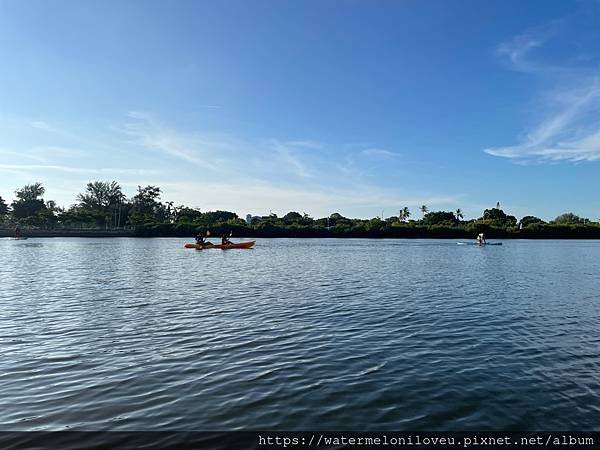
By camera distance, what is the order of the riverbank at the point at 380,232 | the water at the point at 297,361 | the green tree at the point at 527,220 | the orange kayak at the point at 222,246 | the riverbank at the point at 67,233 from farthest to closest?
the green tree at the point at 527,220 → the riverbank at the point at 380,232 → the riverbank at the point at 67,233 → the orange kayak at the point at 222,246 → the water at the point at 297,361

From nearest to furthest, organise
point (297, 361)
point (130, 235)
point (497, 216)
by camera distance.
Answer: point (297, 361) → point (130, 235) → point (497, 216)

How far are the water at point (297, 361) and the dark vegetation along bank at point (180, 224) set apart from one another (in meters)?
121

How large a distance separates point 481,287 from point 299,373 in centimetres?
1888

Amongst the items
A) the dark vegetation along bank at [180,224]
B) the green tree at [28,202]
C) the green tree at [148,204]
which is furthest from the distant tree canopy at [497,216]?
the green tree at [28,202]

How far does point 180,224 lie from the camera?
14050 centimetres

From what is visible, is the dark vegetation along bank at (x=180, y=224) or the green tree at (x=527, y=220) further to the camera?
the green tree at (x=527, y=220)

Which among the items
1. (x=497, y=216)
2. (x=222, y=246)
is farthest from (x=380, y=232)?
(x=222, y=246)

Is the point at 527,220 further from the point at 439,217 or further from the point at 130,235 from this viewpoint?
the point at 130,235

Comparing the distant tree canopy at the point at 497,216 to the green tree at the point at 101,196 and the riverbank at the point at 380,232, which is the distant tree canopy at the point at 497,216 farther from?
the green tree at the point at 101,196

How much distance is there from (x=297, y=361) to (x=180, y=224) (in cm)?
13568

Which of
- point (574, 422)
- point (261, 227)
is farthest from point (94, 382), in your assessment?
point (261, 227)

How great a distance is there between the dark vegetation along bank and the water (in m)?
121

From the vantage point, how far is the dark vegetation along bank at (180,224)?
13275cm

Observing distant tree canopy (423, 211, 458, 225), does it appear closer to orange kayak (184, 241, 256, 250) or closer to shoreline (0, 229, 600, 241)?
shoreline (0, 229, 600, 241)
